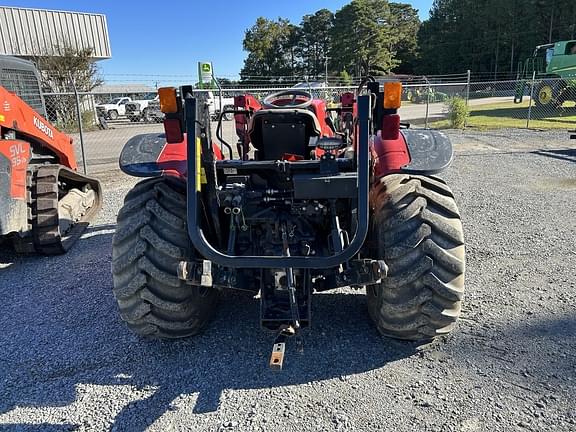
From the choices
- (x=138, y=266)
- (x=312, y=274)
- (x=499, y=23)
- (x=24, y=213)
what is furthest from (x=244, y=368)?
(x=499, y=23)

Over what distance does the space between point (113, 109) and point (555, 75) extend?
2285 cm

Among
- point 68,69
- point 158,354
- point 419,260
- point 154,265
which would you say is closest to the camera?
point 419,260

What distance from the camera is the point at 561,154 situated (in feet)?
35.2

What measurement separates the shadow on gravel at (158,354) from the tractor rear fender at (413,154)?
1235 millimetres

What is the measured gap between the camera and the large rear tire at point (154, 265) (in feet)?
9.61

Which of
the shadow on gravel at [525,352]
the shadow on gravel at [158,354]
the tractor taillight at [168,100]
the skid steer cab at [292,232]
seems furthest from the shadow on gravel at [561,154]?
the tractor taillight at [168,100]

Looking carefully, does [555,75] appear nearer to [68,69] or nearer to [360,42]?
[68,69]

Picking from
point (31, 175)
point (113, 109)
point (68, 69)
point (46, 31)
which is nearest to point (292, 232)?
point (31, 175)

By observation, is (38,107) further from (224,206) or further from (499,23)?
(499,23)

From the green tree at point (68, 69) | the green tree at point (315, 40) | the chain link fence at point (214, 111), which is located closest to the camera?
the chain link fence at point (214, 111)

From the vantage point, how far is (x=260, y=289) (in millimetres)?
3037

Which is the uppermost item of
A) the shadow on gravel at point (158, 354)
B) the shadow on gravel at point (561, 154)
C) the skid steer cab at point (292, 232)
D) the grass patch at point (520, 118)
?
the skid steer cab at point (292, 232)

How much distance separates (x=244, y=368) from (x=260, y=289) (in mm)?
537

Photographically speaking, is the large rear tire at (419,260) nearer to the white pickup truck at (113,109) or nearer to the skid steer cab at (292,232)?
the skid steer cab at (292,232)
